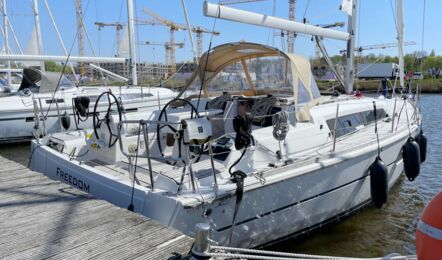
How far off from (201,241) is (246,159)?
2.10 m

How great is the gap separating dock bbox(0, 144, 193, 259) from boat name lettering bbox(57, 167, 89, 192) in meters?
0.17

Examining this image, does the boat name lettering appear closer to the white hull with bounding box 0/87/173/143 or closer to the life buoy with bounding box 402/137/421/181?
the life buoy with bounding box 402/137/421/181

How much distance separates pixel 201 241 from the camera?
2969 millimetres

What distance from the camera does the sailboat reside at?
4.33m

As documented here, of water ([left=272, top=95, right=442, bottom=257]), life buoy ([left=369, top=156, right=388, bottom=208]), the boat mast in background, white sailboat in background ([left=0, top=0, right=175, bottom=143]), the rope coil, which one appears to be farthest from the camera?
white sailboat in background ([left=0, top=0, right=175, bottom=143])

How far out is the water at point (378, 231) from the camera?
18.5 feet

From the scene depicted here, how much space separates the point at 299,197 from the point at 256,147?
2.82ft

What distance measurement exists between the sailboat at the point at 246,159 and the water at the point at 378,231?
0.89 feet

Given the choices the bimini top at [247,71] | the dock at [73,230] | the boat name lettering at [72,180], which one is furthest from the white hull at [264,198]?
the bimini top at [247,71]

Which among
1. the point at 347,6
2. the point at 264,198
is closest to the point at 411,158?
the point at 264,198

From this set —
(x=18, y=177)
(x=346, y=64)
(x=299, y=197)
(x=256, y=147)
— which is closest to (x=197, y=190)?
(x=256, y=147)

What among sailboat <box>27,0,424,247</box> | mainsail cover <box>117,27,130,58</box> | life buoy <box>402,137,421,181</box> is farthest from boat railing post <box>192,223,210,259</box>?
mainsail cover <box>117,27,130,58</box>

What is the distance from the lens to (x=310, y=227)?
5.57 metres

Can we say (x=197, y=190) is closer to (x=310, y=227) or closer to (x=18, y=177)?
(x=310, y=227)
